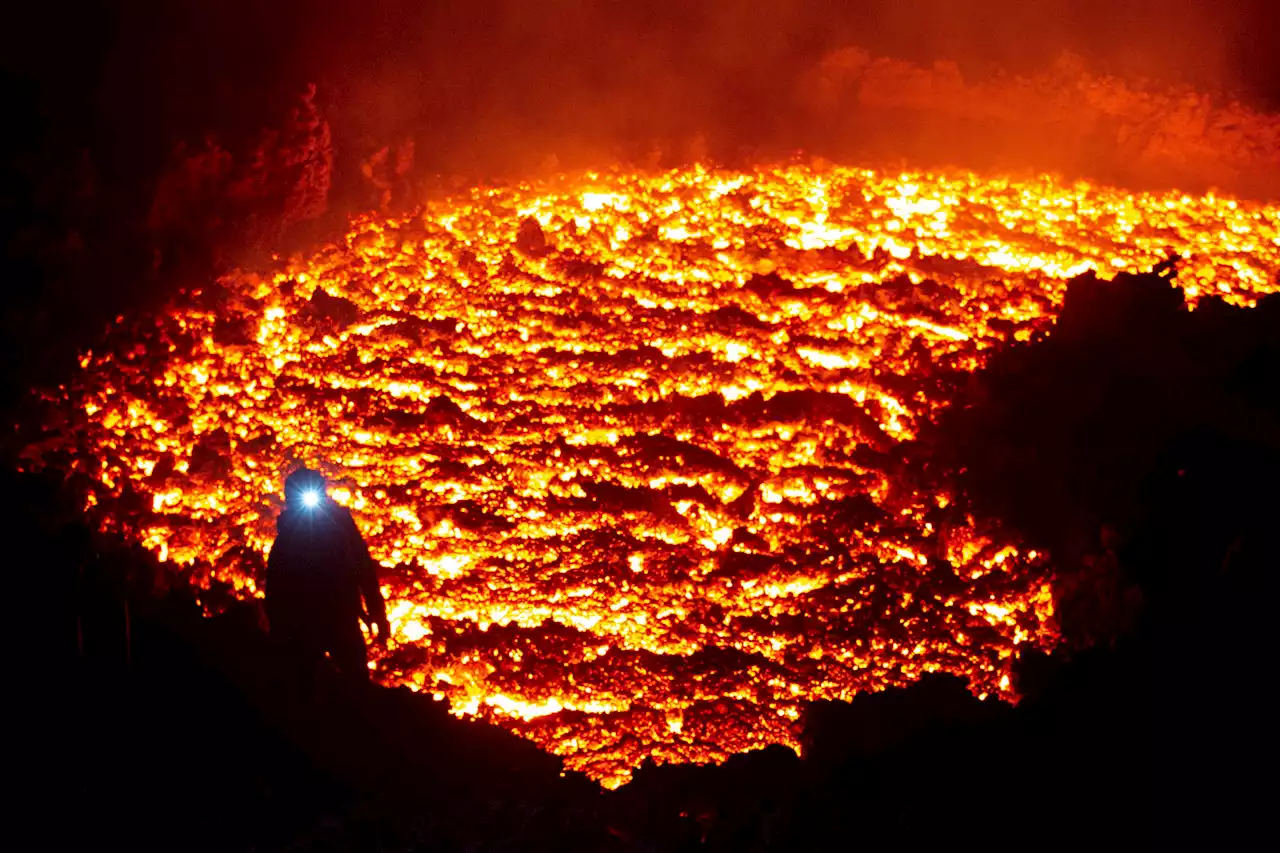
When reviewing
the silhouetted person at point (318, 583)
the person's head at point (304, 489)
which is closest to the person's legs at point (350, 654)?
the silhouetted person at point (318, 583)

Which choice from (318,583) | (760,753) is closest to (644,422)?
(318,583)

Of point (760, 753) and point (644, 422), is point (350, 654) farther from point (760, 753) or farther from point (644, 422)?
point (644, 422)

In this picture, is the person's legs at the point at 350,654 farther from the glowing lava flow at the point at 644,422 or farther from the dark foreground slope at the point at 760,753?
the glowing lava flow at the point at 644,422

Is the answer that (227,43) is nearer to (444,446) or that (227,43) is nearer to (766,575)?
(444,446)

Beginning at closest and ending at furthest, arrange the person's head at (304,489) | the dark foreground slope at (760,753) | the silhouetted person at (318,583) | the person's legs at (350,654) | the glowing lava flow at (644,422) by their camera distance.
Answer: the dark foreground slope at (760,753), the person's head at (304,489), the silhouetted person at (318,583), the person's legs at (350,654), the glowing lava flow at (644,422)

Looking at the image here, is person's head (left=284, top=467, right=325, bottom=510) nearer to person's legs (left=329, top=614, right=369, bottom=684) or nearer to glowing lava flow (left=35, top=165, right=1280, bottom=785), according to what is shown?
person's legs (left=329, top=614, right=369, bottom=684)
